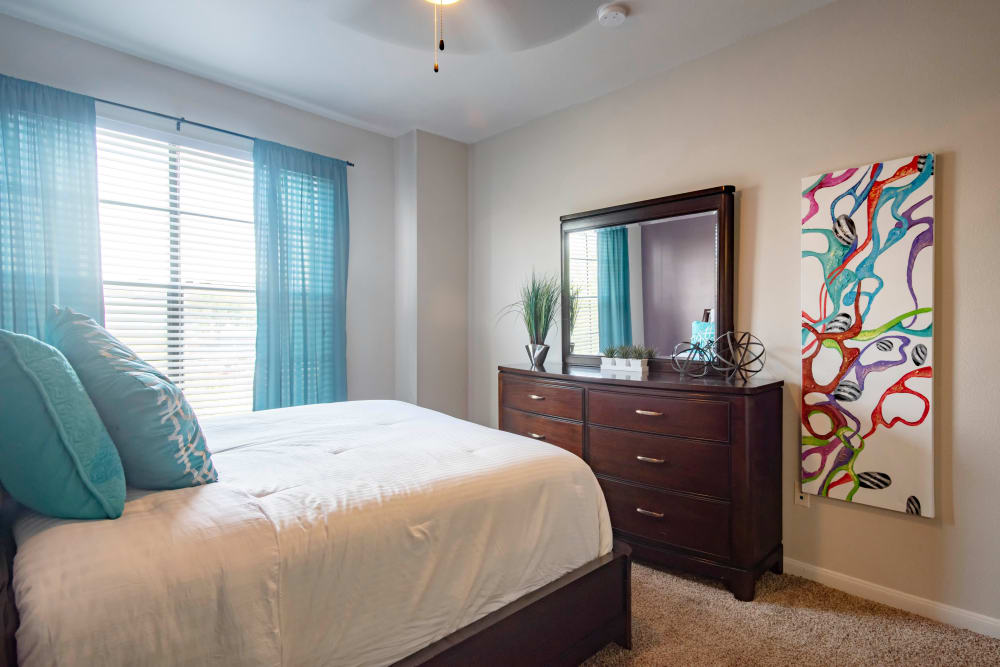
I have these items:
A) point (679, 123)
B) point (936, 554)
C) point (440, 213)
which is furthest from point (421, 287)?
point (936, 554)

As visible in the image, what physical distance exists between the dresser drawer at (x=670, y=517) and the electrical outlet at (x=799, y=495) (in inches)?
19.8

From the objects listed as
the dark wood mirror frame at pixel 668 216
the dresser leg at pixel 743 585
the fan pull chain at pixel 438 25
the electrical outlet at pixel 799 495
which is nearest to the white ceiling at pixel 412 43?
the fan pull chain at pixel 438 25

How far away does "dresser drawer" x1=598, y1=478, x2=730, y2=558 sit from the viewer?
226cm

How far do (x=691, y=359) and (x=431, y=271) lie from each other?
2.13 metres

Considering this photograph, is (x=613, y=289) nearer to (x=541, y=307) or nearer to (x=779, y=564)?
(x=541, y=307)

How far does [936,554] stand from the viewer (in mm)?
2086

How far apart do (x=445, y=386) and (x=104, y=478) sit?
3.01 metres

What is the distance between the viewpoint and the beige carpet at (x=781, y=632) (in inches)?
71.0

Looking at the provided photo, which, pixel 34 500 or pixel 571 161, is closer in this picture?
pixel 34 500

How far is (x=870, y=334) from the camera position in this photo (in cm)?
222

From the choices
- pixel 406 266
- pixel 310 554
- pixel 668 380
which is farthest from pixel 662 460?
pixel 406 266

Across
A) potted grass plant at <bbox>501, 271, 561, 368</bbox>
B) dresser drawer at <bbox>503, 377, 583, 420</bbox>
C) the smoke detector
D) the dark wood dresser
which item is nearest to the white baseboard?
the dark wood dresser

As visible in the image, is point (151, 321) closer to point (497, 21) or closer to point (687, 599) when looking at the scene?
point (497, 21)

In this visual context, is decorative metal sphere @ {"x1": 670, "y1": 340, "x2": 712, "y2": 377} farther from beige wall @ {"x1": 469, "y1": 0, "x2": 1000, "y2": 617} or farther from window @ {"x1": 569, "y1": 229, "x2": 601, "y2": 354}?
window @ {"x1": 569, "y1": 229, "x2": 601, "y2": 354}
